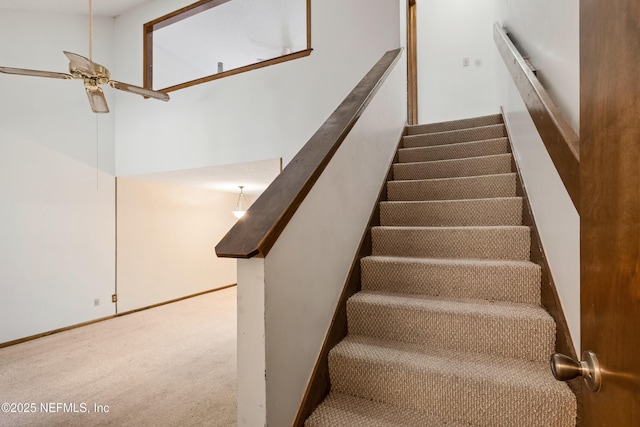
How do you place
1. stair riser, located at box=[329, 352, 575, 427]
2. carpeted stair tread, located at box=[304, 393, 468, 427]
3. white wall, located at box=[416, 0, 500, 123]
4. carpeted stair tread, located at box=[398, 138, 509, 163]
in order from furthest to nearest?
1. white wall, located at box=[416, 0, 500, 123]
2. carpeted stair tread, located at box=[398, 138, 509, 163]
3. carpeted stair tread, located at box=[304, 393, 468, 427]
4. stair riser, located at box=[329, 352, 575, 427]

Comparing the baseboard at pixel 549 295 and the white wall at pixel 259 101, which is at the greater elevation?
the white wall at pixel 259 101

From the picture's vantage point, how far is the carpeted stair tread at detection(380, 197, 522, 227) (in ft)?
5.98

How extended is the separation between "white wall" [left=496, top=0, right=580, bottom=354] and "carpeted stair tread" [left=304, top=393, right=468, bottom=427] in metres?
0.58

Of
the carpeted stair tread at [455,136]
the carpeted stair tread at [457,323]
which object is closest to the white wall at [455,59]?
the carpeted stair tread at [455,136]

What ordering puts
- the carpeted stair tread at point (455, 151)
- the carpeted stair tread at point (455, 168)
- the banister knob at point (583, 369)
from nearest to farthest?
the banister knob at point (583, 369), the carpeted stair tread at point (455, 168), the carpeted stair tread at point (455, 151)

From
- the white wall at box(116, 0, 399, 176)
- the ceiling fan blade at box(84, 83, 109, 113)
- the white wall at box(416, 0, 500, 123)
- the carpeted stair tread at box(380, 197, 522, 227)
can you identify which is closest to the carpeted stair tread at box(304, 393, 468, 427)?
the carpeted stair tread at box(380, 197, 522, 227)

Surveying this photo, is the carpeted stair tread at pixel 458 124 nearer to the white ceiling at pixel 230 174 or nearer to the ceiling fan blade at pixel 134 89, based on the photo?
the white ceiling at pixel 230 174

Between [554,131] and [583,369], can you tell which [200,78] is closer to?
[554,131]

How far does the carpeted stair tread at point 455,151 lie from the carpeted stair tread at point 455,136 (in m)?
0.15

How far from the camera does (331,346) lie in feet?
4.64

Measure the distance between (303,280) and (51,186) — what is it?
3890mm

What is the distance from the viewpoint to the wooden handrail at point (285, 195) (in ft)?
3.15

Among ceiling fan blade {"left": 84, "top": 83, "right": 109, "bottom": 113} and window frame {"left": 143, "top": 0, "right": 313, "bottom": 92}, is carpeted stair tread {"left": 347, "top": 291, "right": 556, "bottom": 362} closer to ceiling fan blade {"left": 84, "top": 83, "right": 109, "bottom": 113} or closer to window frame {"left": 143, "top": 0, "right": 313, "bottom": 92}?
ceiling fan blade {"left": 84, "top": 83, "right": 109, "bottom": 113}

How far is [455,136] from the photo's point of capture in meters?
2.62
